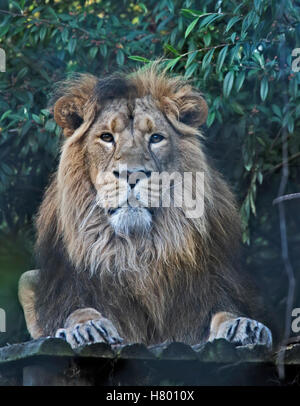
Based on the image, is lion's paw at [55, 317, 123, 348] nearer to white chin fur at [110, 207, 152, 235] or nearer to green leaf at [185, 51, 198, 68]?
white chin fur at [110, 207, 152, 235]

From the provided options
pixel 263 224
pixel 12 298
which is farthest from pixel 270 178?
pixel 12 298

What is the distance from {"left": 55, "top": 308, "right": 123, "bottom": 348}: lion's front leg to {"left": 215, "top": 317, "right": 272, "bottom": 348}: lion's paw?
52 cm

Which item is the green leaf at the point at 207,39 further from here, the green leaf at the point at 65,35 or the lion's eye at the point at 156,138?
the green leaf at the point at 65,35

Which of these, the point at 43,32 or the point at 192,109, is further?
the point at 43,32

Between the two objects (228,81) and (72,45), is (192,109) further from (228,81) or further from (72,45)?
(72,45)

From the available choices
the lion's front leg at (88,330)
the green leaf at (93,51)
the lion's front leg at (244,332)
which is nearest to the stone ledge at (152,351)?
the lion's front leg at (244,332)

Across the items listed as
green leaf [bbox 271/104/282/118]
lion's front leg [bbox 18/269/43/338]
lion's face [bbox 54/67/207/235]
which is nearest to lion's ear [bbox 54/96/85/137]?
lion's face [bbox 54/67/207/235]

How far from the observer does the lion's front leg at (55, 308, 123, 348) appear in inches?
158

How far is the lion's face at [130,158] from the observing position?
417cm

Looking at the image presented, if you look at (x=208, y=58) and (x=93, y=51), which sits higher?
(x=93, y=51)

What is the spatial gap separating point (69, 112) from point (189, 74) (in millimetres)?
748

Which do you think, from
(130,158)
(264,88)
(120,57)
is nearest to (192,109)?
(264,88)

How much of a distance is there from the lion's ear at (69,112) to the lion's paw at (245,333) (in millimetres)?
1375

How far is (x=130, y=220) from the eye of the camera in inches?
167
